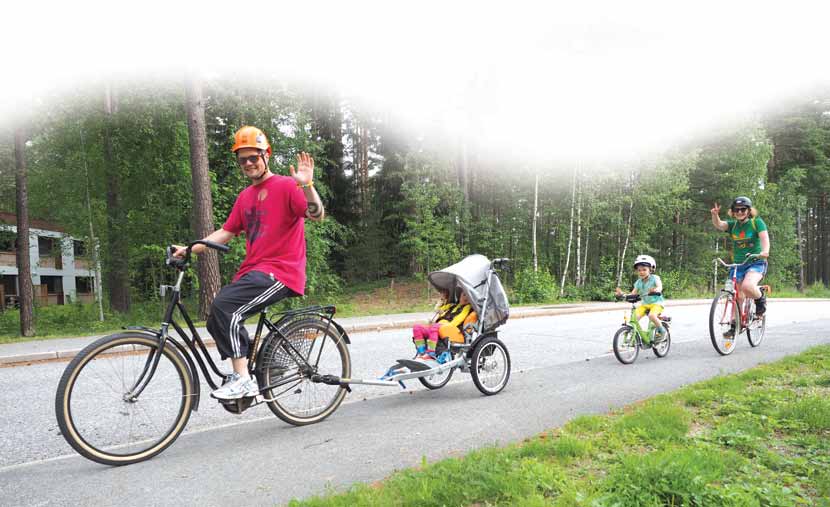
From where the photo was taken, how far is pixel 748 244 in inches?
316

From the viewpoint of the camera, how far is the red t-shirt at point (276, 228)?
392cm

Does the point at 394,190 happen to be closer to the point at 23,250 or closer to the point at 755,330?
the point at 23,250

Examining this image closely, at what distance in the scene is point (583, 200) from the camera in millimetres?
26516

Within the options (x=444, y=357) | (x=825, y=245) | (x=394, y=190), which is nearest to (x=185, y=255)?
(x=444, y=357)

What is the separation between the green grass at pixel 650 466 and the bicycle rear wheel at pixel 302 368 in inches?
62.5

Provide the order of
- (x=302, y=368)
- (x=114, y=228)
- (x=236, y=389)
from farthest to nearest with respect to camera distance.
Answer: (x=114, y=228) → (x=302, y=368) → (x=236, y=389)

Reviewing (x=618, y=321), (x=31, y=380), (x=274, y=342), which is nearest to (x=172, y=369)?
(x=274, y=342)

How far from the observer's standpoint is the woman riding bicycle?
7785mm

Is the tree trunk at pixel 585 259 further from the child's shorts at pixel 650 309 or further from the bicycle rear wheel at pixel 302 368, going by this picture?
the bicycle rear wheel at pixel 302 368

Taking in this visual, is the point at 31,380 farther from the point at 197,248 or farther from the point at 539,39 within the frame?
the point at 539,39

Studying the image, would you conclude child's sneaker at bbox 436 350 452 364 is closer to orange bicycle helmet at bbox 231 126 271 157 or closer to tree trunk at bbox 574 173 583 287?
orange bicycle helmet at bbox 231 126 271 157

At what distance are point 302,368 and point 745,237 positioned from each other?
747cm

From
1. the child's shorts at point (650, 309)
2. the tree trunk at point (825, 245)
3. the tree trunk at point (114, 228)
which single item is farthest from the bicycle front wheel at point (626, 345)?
the tree trunk at point (825, 245)

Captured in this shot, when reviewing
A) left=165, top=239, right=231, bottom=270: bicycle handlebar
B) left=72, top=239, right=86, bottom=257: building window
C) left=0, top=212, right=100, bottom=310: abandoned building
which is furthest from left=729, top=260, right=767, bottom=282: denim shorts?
left=72, top=239, right=86, bottom=257: building window
